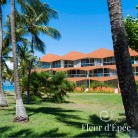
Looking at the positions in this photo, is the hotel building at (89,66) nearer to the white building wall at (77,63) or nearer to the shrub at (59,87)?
the white building wall at (77,63)

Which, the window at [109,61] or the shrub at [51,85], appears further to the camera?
the window at [109,61]

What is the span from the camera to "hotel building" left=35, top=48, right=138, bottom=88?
6831 cm

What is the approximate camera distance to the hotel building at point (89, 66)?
68312mm

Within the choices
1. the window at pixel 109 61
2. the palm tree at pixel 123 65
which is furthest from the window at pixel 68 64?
the palm tree at pixel 123 65

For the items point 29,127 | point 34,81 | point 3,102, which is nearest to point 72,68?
point 34,81

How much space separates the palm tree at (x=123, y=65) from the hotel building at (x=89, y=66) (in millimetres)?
56898

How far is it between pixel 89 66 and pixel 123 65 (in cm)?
6402

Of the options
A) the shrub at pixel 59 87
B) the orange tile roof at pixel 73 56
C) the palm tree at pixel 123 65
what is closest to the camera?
the palm tree at pixel 123 65

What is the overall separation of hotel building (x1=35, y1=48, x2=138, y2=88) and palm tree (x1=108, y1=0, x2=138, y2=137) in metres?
56.9

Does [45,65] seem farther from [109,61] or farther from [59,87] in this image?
[59,87]

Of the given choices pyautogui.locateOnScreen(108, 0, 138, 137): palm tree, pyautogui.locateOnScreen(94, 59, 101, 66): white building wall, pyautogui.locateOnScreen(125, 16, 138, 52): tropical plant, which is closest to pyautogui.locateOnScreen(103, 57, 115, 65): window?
pyautogui.locateOnScreen(94, 59, 101, 66): white building wall

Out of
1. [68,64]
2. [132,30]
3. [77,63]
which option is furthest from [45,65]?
[132,30]

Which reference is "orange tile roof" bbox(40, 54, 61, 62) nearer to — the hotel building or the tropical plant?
the hotel building

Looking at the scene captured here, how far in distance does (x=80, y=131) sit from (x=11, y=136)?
113 inches
